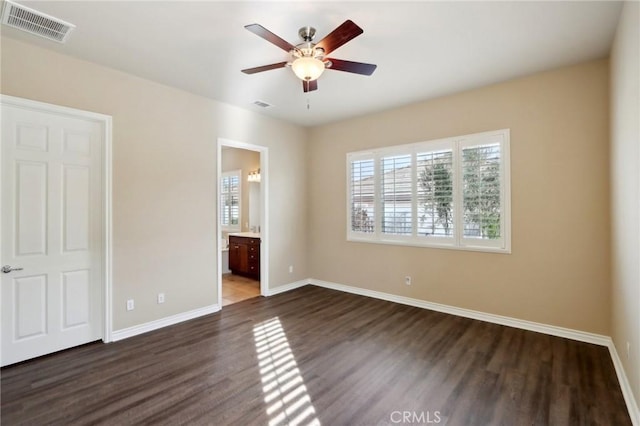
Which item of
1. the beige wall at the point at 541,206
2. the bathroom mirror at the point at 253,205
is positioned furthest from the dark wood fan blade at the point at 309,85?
the bathroom mirror at the point at 253,205

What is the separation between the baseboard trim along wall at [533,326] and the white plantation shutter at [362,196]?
1071 millimetres

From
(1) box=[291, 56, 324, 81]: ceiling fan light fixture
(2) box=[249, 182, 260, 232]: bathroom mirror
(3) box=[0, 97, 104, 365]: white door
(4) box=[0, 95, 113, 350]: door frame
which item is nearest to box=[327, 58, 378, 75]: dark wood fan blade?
(1) box=[291, 56, 324, 81]: ceiling fan light fixture

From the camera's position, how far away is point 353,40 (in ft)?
9.06

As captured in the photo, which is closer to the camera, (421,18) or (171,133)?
(421,18)

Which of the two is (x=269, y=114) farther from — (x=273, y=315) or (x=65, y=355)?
(x=65, y=355)

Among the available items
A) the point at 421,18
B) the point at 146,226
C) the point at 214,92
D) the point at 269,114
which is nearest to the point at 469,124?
the point at 421,18

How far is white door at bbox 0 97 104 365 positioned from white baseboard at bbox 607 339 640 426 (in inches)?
187

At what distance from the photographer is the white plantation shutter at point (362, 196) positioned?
5.01 metres

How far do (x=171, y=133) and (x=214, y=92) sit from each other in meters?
0.79

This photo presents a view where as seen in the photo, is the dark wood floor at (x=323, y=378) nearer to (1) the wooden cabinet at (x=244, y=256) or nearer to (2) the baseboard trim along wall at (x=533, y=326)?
(2) the baseboard trim along wall at (x=533, y=326)

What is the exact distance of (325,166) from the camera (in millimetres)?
5602

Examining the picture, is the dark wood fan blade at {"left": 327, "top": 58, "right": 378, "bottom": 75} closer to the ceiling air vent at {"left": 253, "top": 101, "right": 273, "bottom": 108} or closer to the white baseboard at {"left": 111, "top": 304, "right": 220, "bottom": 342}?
the ceiling air vent at {"left": 253, "top": 101, "right": 273, "bottom": 108}

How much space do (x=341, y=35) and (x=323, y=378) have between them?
279 cm

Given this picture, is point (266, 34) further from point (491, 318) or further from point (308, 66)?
point (491, 318)
